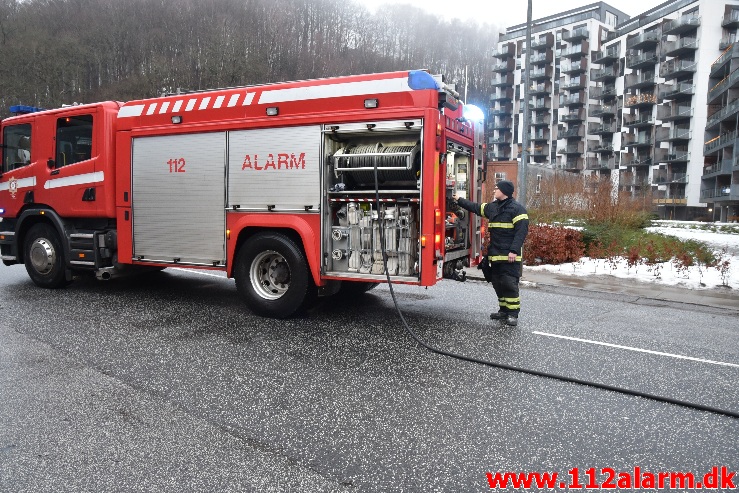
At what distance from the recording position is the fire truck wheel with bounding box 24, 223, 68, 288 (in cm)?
844

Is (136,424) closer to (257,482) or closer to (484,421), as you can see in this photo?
(257,482)

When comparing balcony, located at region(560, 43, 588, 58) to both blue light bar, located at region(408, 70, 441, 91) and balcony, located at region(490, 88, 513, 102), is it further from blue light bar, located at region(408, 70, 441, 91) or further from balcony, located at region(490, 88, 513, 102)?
blue light bar, located at region(408, 70, 441, 91)

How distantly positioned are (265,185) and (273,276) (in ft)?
3.78

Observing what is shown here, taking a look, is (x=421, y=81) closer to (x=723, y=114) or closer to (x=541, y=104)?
(x=723, y=114)

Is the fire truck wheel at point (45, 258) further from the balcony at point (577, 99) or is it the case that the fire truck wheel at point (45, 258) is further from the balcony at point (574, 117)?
the balcony at point (577, 99)

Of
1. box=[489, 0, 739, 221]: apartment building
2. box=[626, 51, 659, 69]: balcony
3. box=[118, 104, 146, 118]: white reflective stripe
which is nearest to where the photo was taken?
box=[118, 104, 146, 118]: white reflective stripe

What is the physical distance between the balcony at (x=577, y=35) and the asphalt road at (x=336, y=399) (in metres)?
85.5

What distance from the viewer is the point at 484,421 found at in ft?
12.5

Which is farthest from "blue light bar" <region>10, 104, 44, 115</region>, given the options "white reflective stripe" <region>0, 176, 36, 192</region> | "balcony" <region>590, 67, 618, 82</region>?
"balcony" <region>590, 67, 618, 82</region>

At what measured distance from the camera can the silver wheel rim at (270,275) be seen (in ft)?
22.6

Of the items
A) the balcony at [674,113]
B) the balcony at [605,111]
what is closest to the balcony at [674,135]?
the balcony at [674,113]

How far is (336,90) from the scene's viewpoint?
20.6 ft

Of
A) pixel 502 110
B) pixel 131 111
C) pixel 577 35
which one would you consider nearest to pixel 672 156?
pixel 577 35

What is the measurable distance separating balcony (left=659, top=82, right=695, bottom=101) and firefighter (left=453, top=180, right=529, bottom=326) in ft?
211
